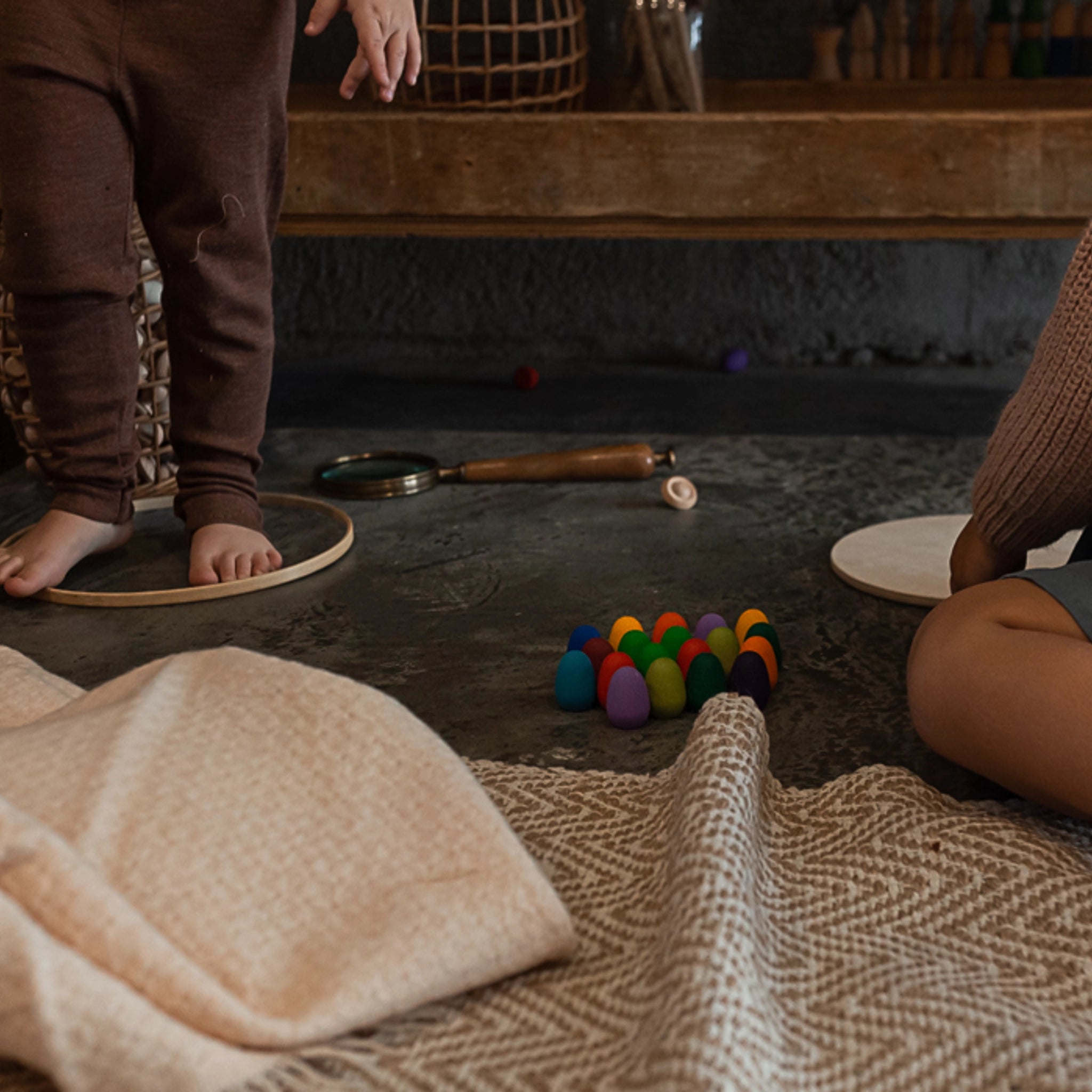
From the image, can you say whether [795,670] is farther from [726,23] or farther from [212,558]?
[726,23]

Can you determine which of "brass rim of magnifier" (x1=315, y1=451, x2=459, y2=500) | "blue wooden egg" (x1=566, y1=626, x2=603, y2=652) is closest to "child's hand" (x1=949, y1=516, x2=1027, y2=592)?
"blue wooden egg" (x1=566, y1=626, x2=603, y2=652)

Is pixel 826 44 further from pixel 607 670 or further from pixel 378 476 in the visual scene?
pixel 607 670

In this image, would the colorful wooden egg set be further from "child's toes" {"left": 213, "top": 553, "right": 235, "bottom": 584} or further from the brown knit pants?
the brown knit pants

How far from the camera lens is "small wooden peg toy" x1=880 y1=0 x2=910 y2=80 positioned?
261cm

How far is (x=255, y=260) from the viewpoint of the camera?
1.52 meters

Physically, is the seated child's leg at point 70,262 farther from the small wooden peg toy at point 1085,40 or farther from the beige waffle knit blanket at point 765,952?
the small wooden peg toy at point 1085,40

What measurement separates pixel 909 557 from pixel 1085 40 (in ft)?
5.24

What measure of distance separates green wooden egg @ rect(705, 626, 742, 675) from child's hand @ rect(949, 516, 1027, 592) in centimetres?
23

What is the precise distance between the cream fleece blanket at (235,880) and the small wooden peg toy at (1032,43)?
2.34 m

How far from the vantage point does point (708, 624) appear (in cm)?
130

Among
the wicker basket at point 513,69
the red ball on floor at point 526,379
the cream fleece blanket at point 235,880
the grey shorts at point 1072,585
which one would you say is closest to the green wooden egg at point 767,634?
the grey shorts at point 1072,585

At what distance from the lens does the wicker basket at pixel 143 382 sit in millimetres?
1771

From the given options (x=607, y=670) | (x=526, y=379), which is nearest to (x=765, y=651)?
(x=607, y=670)

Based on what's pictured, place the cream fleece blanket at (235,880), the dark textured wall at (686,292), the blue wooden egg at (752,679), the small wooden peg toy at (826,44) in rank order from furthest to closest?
the dark textured wall at (686,292) < the small wooden peg toy at (826,44) < the blue wooden egg at (752,679) < the cream fleece blanket at (235,880)
